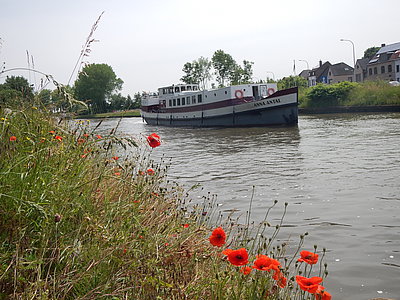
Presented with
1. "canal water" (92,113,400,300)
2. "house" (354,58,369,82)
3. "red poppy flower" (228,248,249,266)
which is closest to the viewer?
"red poppy flower" (228,248,249,266)

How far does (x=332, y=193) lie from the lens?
7.81 metres

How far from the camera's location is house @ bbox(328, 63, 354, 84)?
87.3 metres

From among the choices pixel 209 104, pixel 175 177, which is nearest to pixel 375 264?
pixel 175 177

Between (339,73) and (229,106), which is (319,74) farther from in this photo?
(229,106)

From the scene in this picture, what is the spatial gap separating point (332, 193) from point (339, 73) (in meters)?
84.9

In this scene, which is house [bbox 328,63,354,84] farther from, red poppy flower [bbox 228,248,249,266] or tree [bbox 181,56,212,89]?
red poppy flower [bbox 228,248,249,266]

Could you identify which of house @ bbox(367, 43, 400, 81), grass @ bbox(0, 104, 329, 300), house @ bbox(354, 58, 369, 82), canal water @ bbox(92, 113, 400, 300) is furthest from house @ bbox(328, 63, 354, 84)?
grass @ bbox(0, 104, 329, 300)

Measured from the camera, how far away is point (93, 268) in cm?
250

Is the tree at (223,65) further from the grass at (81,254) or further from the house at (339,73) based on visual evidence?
the grass at (81,254)

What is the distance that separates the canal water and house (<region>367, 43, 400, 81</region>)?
2299 inches

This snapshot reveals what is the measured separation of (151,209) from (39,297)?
6.21 ft

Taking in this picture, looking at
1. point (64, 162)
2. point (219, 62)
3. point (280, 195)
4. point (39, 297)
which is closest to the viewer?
point (39, 297)

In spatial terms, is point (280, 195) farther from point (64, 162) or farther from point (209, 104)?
point (209, 104)

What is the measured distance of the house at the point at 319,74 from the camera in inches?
3685
